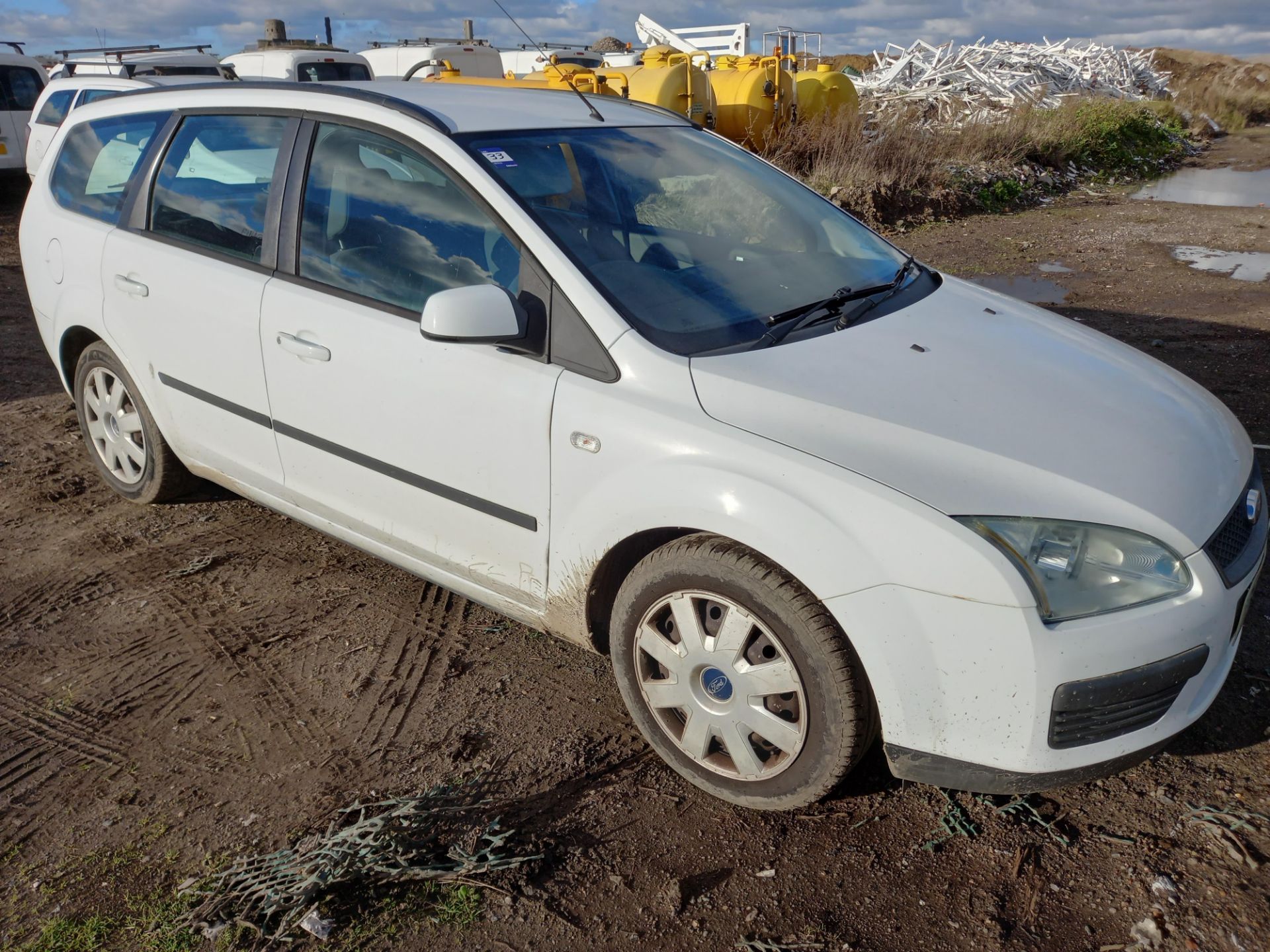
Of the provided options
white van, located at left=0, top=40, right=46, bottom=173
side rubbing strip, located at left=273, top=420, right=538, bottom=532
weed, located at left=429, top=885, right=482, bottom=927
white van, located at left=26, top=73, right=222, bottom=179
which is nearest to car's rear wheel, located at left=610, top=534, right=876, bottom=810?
side rubbing strip, located at left=273, top=420, right=538, bottom=532

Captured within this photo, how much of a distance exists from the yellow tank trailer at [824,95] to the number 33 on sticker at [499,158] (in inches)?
471

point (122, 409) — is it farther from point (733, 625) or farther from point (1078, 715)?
point (1078, 715)

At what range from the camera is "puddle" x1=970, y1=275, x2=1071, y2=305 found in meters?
8.48

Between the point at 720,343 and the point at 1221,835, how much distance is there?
1825 mm

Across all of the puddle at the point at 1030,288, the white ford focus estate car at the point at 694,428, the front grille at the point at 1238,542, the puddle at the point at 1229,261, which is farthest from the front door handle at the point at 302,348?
the puddle at the point at 1229,261

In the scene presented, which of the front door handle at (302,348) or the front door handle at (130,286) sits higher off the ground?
the front door handle at (130,286)

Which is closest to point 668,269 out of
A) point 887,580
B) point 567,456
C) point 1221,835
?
point 567,456

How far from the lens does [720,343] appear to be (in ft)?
9.02

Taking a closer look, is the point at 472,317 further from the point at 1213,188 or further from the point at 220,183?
the point at 1213,188

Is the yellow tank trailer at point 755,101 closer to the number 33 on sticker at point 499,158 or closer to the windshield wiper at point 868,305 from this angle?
the windshield wiper at point 868,305

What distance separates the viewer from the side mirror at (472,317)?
2.63 metres

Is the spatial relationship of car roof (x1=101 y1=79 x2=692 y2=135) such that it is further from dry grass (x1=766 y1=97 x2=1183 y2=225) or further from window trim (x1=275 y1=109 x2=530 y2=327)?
dry grass (x1=766 y1=97 x2=1183 y2=225)

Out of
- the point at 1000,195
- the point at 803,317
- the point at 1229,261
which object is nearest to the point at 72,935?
the point at 803,317

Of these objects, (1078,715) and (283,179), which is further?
(283,179)
